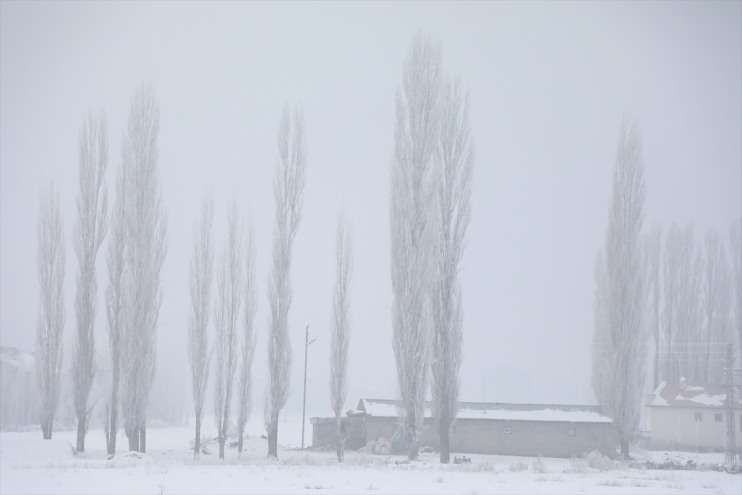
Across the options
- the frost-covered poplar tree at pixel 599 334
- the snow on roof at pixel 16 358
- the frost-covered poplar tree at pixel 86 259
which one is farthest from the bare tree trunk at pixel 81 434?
the snow on roof at pixel 16 358

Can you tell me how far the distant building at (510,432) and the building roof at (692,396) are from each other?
573cm

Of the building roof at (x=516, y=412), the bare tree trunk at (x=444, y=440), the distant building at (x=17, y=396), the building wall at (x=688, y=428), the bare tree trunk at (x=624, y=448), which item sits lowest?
the distant building at (x=17, y=396)

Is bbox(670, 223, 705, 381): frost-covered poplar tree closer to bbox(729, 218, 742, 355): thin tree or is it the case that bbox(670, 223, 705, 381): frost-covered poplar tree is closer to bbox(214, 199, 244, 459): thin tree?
bbox(729, 218, 742, 355): thin tree

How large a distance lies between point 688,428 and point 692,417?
23.5 inches

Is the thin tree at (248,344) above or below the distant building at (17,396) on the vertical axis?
above

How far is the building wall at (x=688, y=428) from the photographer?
34.6m

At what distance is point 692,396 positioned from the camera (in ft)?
119

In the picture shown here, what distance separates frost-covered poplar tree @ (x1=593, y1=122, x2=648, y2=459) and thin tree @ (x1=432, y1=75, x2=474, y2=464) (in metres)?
8.51

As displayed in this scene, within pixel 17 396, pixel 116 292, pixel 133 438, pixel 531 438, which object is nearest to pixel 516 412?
pixel 531 438

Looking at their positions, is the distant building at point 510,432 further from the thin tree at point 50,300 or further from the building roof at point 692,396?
the thin tree at point 50,300

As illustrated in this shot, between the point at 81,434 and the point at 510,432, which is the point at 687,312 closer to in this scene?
the point at 510,432

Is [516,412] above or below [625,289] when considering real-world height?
below

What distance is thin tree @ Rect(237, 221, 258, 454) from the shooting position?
28641mm

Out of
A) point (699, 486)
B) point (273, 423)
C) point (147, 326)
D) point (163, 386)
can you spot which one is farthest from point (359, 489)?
point (163, 386)
